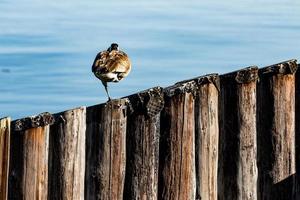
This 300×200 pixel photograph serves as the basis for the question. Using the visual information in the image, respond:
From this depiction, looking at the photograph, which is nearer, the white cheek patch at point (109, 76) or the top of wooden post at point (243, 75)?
the top of wooden post at point (243, 75)

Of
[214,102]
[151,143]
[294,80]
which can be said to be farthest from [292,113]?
[151,143]

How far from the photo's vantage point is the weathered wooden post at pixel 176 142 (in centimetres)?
1088

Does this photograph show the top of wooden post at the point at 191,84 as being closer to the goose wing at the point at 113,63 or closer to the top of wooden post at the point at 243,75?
the top of wooden post at the point at 243,75

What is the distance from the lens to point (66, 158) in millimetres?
10516

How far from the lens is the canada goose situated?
46.2ft

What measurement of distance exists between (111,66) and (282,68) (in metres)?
2.91

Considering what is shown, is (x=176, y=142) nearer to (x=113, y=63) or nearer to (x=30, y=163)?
(x=30, y=163)

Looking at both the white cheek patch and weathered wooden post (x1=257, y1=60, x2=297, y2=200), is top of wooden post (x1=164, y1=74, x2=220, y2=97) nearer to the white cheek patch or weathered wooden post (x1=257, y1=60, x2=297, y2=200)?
weathered wooden post (x1=257, y1=60, x2=297, y2=200)

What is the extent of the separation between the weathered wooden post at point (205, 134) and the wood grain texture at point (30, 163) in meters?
1.58

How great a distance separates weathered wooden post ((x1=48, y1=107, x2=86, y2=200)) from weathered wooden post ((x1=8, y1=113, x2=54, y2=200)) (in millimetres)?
108

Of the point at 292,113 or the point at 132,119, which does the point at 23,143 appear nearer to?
the point at 132,119

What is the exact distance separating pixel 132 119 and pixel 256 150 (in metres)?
1.59

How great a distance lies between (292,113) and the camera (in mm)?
11945

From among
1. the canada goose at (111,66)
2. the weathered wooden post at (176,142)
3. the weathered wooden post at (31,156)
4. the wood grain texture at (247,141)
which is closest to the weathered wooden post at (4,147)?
the weathered wooden post at (31,156)
